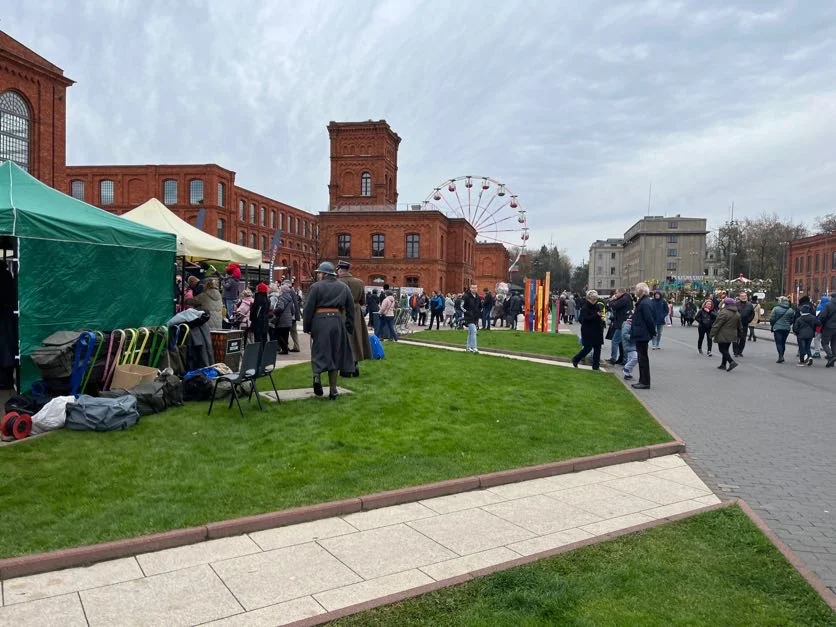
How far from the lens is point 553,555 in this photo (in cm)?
413

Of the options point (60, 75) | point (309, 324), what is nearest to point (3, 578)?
point (309, 324)

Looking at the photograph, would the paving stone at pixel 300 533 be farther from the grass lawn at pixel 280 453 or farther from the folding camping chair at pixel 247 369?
the folding camping chair at pixel 247 369

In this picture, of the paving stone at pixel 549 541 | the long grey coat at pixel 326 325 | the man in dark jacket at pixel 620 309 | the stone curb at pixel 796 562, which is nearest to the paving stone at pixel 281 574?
the paving stone at pixel 549 541

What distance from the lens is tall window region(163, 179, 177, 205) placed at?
2546 inches

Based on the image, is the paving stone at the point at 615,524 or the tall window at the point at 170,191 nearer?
the paving stone at the point at 615,524

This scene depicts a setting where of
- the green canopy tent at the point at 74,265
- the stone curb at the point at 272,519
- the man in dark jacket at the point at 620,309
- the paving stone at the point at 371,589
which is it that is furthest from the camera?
the man in dark jacket at the point at 620,309

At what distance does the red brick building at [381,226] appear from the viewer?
2149 inches

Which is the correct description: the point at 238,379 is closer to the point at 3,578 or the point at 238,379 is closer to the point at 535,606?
the point at 3,578

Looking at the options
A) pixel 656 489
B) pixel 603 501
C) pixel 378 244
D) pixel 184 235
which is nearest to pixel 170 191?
pixel 378 244

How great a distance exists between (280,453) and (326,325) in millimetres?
2788

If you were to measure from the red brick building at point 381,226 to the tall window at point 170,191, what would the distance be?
1755 centimetres

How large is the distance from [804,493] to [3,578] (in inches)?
247

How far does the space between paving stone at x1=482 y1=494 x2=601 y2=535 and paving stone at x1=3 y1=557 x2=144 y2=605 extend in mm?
2656

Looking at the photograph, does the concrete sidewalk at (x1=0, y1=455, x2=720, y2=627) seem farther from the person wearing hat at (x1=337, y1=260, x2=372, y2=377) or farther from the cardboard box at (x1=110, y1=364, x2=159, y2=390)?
the person wearing hat at (x1=337, y1=260, x2=372, y2=377)
